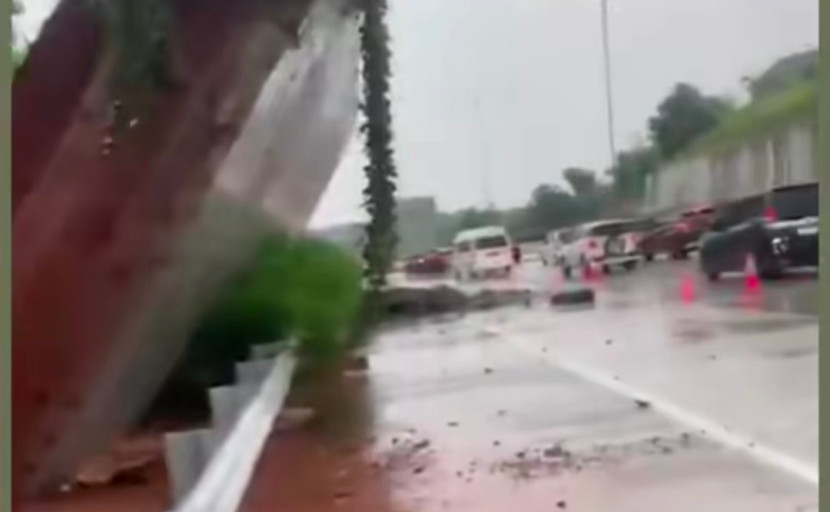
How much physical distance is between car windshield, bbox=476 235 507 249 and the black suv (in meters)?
0.27

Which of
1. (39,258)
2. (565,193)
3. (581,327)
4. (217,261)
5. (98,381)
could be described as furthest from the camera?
(581,327)

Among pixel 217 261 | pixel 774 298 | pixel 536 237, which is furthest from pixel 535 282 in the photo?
pixel 217 261

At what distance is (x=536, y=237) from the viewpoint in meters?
1.37

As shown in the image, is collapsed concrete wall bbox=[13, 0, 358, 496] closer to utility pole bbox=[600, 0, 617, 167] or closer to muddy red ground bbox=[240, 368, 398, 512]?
muddy red ground bbox=[240, 368, 398, 512]

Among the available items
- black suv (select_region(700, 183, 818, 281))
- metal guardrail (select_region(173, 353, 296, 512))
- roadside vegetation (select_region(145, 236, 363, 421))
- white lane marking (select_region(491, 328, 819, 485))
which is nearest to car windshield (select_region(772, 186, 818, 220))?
black suv (select_region(700, 183, 818, 281))

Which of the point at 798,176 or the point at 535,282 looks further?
the point at 535,282

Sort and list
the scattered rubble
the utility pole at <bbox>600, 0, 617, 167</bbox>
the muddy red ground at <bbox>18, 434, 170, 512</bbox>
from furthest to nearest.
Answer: the scattered rubble → the utility pole at <bbox>600, 0, 617, 167</bbox> → the muddy red ground at <bbox>18, 434, 170, 512</bbox>

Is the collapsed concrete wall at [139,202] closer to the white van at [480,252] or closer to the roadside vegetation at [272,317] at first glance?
the roadside vegetation at [272,317]

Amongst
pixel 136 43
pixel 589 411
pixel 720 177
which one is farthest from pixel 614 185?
pixel 136 43

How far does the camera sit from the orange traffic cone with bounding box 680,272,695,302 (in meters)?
1.45

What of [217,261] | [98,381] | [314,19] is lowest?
[98,381]

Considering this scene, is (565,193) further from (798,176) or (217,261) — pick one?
(217,261)

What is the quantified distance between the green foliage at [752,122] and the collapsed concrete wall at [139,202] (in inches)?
18.3

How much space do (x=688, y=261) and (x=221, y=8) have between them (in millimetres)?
664
